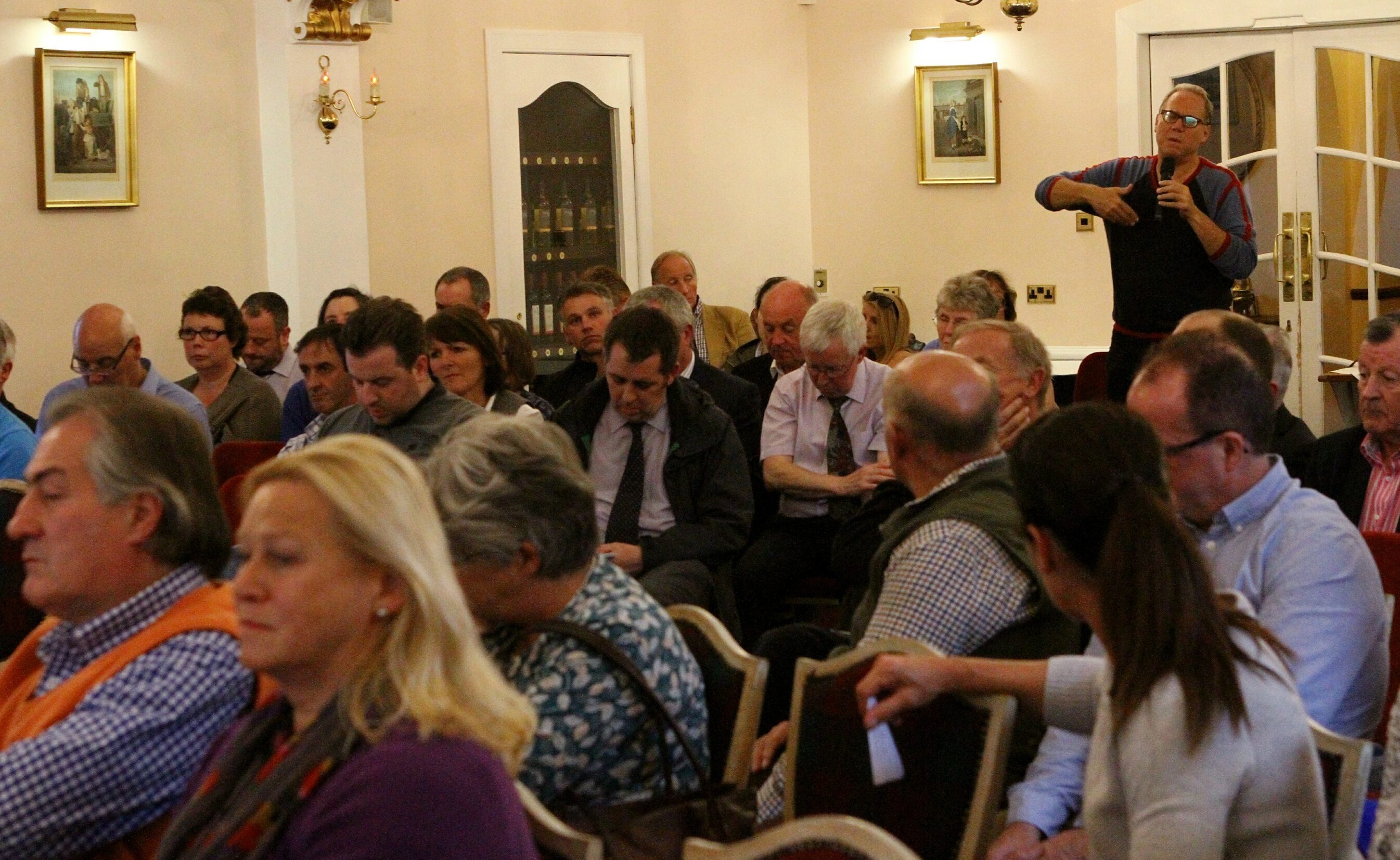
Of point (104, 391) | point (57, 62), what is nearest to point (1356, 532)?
point (104, 391)

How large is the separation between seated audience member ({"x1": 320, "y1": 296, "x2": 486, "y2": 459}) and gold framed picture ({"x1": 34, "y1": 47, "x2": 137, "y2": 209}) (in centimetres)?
336

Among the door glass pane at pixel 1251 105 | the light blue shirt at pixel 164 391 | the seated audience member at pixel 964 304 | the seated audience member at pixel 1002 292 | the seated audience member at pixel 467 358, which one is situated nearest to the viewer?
the seated audience member at pixel 467 358

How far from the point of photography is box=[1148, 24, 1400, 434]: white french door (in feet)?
24.9

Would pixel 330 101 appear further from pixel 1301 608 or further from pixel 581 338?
pixel 1301 608

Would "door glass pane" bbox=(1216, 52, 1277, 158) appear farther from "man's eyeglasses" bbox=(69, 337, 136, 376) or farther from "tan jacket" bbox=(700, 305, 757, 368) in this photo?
"man's eyeglasses" bbox=(69, 337, 136, 376)

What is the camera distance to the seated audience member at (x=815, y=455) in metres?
4.78

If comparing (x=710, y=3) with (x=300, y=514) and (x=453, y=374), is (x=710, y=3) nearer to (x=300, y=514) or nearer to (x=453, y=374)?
(x=453, y=374)

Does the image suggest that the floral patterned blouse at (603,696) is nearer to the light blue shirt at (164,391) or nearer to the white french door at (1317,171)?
the light blue shirt at (164,391)

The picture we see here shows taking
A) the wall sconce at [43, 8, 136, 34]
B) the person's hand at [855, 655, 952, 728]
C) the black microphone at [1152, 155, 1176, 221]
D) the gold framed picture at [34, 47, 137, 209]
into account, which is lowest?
the person's hand at [855, 655, 952, 728]

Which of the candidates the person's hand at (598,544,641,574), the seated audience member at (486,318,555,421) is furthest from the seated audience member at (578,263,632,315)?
the person's hand at (598,544,641,574)

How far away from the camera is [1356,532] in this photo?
8.05ft

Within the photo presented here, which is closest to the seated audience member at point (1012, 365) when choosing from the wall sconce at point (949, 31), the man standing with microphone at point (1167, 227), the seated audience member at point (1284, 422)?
the seated audience member at point (1284, 422)

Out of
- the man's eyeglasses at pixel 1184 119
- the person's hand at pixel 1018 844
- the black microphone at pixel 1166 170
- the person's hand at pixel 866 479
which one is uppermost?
the man's eyeglasses at pixel 1184 119

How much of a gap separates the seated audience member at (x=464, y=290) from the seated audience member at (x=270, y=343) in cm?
70
